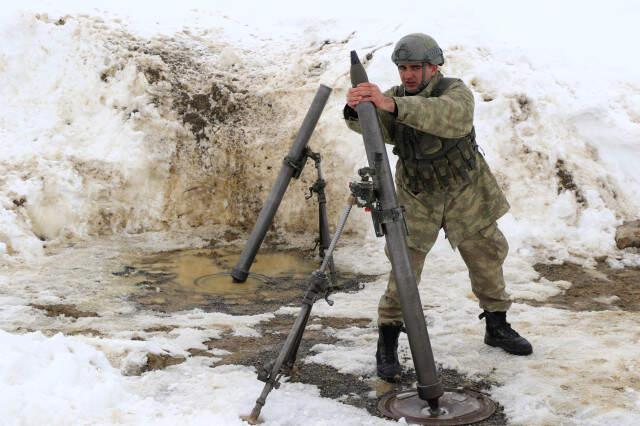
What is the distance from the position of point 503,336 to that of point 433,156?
1.44m

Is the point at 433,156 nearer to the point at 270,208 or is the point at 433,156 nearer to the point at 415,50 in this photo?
the point at 415,50

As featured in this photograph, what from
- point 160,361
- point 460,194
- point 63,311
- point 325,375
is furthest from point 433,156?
point 63,311

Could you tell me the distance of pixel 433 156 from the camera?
486cm

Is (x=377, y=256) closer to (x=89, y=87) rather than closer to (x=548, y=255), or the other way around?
(x=548, y=255)

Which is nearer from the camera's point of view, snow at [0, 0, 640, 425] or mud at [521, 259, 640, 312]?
snow at [0, 0, 640, 425]

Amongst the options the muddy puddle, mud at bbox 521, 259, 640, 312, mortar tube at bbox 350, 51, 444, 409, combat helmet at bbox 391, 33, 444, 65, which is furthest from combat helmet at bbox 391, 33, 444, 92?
mud at bbox 521, 259, 640, 312

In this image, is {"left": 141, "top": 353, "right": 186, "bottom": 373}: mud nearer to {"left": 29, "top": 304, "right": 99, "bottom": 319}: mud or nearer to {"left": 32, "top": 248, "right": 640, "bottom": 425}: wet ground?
{"left": 32, "top": 248, "right": 640, "bottom": 425}: wet ground

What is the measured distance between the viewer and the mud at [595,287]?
6508mm

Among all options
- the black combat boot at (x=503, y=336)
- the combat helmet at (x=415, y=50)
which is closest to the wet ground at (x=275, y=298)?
the black combat boot at (x=503, y=336)

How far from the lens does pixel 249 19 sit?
489 inches

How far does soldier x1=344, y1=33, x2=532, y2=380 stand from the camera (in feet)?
15.2

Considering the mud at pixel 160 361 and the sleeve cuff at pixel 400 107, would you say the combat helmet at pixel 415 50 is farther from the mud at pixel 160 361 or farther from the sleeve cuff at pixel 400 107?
the mud at pixel 160 361

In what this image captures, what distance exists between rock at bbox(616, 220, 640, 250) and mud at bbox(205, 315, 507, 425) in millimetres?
3789

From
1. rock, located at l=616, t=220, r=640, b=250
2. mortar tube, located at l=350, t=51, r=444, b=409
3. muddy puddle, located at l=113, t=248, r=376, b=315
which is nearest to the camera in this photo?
mortar tube, located at l=350, t=51, r=444, b=409
